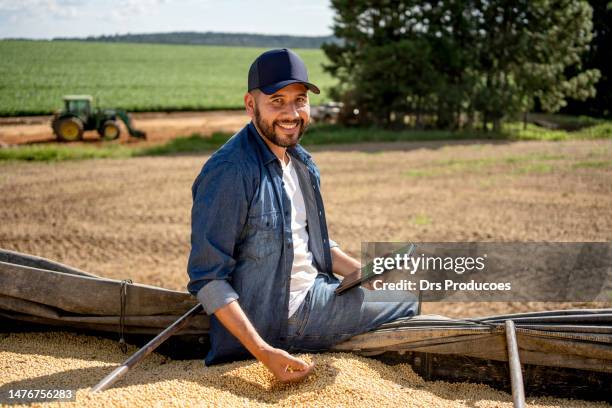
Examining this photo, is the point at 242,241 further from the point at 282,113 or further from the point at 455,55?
the point at 455,55

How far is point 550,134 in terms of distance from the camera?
65.7 ft

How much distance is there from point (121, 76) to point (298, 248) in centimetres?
2676

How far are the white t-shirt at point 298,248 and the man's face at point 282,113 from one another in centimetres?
20

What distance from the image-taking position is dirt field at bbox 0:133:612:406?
6492mm

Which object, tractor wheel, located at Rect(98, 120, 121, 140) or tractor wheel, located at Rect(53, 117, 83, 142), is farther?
tractor wheel, located at Rect(98, 120, 121, 140)

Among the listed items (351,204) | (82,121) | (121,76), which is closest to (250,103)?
(351,204)

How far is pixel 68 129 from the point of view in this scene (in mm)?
16469

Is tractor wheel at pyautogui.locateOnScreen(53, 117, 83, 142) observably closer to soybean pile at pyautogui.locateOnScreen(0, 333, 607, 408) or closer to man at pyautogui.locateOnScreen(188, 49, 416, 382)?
soybean pile at pyautogui.locateOnScreen(0, 333, 607, 408)

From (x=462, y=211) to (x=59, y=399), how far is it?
24.3 ft

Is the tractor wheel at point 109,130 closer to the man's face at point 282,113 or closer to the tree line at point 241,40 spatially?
the man's face at point 282,113

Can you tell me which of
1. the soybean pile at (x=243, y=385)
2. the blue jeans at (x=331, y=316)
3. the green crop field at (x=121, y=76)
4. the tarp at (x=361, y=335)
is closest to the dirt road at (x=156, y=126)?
the green crop field at (x=121, y=76)

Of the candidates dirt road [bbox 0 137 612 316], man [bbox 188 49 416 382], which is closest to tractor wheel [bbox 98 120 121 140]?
dirt road [bbox 0 137 612 316]

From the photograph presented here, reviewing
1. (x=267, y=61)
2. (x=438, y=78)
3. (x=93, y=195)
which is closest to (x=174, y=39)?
(x=438, y=78)

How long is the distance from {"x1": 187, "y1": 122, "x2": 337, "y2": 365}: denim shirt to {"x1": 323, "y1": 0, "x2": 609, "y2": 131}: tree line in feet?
55.9
